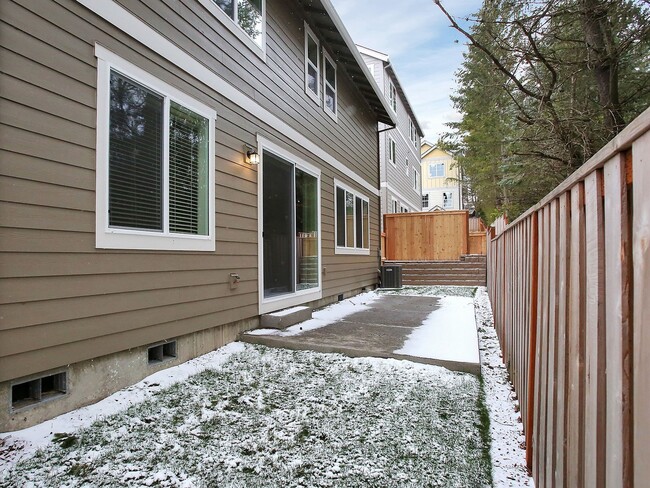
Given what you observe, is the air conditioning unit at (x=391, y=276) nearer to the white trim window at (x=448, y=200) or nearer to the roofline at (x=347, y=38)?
the roofline at (x=347, y=38)

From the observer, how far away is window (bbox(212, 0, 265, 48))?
441 centimetres

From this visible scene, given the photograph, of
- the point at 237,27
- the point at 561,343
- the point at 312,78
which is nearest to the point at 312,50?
the point at 312,78

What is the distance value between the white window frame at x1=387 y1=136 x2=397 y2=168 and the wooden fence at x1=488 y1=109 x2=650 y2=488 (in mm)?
13706

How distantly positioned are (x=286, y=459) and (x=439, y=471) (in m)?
0.79

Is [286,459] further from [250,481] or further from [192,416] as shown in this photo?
[192,416]

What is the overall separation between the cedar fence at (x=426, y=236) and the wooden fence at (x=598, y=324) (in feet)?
→ 37.9

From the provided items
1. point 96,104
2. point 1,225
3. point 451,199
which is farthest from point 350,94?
point 451,199

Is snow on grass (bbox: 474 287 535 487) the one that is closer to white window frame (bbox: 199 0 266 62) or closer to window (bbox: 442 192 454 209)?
white window frame (bbox: 199 0 266 62)

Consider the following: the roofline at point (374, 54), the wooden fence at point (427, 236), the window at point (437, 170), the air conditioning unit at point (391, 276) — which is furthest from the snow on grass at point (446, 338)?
the window at point (437, 170)

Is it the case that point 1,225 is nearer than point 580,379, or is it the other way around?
point 580,379

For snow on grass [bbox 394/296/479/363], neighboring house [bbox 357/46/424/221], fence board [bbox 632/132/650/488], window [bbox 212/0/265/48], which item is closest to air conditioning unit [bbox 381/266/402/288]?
snow on grass [bbox 394/296/479/363]

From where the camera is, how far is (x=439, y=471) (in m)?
1.98

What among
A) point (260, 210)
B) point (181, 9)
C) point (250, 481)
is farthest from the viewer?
point (260, 210)

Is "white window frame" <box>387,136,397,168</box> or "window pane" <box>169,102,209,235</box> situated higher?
"white window frame" <box>387,136,397,168</box>
